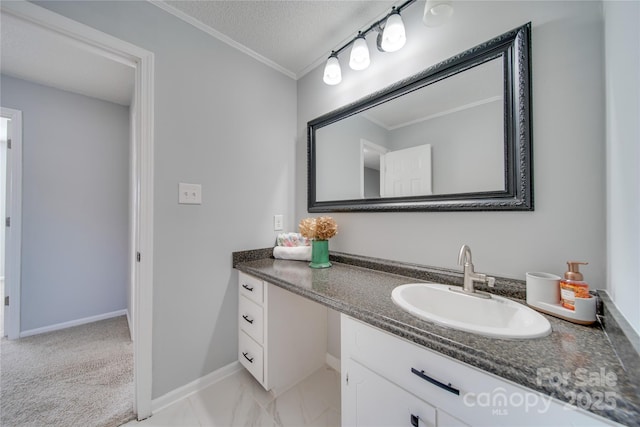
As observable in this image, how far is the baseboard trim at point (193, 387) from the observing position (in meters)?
1.30

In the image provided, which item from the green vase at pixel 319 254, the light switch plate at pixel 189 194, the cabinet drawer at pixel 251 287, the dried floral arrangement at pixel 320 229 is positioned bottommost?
the cabinet drawer at pixel 251 287

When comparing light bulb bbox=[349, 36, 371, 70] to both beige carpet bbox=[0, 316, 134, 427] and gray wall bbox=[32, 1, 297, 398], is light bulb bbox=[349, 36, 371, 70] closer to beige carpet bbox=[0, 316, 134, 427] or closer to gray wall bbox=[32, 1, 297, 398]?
gray wall bbox=[32, 1, 297, 398]

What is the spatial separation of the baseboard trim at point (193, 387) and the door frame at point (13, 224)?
72.2 inches

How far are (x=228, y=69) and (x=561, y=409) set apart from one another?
2112 mm

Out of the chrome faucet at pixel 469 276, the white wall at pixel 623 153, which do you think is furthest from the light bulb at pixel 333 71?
the chrome faucet at pixel 469 276

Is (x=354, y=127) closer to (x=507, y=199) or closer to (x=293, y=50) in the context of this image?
(x=293, y=50)

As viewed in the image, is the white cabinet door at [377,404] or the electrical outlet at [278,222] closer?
the white cabinet door at [377,404]

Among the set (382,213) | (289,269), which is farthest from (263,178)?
(382,213)

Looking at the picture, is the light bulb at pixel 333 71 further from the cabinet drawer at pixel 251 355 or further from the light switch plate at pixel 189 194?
the cabinet drawer at pixel 251 355

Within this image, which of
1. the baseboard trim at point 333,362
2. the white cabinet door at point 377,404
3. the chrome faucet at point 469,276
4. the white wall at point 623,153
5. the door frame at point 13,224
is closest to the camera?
the white wall at point 623,153

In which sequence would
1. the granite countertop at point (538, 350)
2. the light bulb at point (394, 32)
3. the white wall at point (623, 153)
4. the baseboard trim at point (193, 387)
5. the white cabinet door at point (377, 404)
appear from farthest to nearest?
the baseboard trim at point (193, 387)
the light bulb at point (394, 32)
the white cabinet door at point (377, 404)
the white wall at point (623, 153)
the granite countertop at point (538, 350)

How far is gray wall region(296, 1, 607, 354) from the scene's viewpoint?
2.62 feet

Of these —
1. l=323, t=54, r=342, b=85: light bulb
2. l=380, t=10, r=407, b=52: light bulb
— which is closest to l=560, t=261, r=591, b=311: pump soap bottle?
l=380, t=10, r=407, b=52: light bulb

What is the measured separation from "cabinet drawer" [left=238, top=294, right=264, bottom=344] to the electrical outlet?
554 mm
